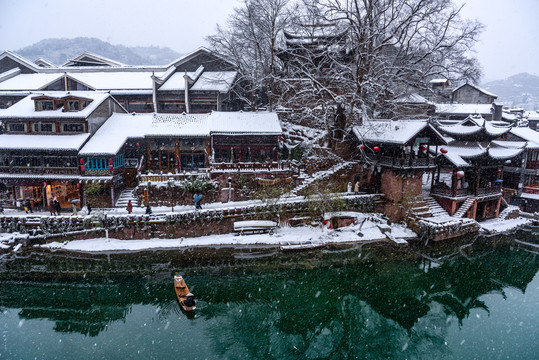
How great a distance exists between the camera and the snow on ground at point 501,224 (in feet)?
80.8

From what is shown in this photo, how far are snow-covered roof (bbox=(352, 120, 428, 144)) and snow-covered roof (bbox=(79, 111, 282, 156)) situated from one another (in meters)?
7.21

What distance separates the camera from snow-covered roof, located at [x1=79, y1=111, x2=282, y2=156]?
981 inches

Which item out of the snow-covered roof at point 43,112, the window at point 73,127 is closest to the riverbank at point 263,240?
the window at point 73,127

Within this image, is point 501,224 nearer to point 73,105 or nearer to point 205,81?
point 205,81

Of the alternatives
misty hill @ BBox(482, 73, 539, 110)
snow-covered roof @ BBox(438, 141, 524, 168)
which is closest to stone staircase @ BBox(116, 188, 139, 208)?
snow-covered roof @ BBox(438, 141, 524, 168)

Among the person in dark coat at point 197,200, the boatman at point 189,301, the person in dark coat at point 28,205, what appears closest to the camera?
the boatman at point 189,301

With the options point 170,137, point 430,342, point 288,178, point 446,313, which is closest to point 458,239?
point 446,313

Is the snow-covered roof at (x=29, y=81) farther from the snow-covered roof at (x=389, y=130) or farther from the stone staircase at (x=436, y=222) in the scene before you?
the stone staircase at (x=436, y=222)

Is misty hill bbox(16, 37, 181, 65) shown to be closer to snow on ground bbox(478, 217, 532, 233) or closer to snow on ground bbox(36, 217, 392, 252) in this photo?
snow on ground bbox(36, 217, 392, 252)

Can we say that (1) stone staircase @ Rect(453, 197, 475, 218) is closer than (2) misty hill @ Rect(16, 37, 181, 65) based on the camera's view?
Yes

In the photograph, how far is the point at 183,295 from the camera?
15.8m

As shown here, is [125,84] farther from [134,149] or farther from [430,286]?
[430,286]

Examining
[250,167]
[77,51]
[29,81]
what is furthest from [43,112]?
[77,51]

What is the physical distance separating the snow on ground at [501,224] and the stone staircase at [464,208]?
5.38 feet
